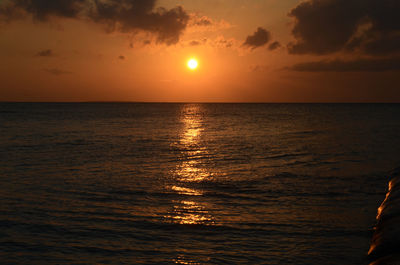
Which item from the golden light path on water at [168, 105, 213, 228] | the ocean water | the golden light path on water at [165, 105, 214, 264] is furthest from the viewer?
the golden light path on water at [168, 105, 213, 228]

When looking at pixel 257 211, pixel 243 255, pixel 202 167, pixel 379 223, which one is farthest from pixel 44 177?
pixel 379 223

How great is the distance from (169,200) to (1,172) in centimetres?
1160

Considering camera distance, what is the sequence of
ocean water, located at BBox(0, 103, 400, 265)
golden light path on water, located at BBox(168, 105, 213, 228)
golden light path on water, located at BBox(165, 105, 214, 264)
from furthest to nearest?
1. golden light path on water, located at BBox(168, 105, 213, 228)
2. golden light path on water, located at BBox(165, 105, 214, 264)
3. ocean water, located at BBox(0, 103, 400, 265)

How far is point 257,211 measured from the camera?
13133 mm

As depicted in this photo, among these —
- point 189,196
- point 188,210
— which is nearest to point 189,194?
point 189,196

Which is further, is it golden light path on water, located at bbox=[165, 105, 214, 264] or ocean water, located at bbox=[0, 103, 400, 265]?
golden light path on water, located at bbox=[165, 105, 214, 264]

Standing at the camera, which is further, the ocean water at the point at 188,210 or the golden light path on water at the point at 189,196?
the golden light path on water at the point at 189,196

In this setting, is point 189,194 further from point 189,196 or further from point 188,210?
point 188,210

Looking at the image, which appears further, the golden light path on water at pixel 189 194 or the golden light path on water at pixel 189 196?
the golden light path on water at pixel 189 194

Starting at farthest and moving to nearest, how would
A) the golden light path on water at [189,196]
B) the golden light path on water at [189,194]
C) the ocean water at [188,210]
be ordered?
the golden light path on water at [189,194], the golden light path on water at [189,196], the ocean water at [188,210]

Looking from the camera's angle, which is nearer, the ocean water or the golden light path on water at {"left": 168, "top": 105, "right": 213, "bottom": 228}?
the ocean water

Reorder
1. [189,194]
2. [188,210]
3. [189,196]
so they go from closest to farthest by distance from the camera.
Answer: [188,210] → [189,196] → [189,194]

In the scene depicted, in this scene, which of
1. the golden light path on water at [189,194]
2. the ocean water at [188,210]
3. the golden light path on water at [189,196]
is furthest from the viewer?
the golden light path on water at [189,194]

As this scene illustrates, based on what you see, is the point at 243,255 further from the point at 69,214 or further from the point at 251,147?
the point at 251,147
